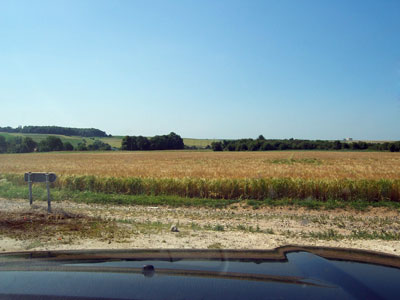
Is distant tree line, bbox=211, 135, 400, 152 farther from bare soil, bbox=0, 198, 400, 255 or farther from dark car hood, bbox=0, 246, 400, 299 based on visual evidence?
dark car hood, bbox=0, 246, 400, 299

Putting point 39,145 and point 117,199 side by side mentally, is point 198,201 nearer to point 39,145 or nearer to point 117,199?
point 117,199

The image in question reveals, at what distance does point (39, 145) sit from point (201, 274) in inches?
3611

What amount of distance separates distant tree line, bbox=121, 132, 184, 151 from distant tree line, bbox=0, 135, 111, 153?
601 centimetres

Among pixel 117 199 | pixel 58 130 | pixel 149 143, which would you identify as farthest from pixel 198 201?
pixel 58 130

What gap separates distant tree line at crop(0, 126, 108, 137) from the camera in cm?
7572

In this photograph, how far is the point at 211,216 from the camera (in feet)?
36.9

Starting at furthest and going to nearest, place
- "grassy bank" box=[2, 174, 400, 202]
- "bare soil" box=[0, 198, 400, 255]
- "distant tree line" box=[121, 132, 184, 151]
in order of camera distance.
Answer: "distant tree line" box=[121, 132, 184, 151] → "grassy bank" box=[2, 174, 400, 202] → "bare soil" box=[0, 198, 400, 255]

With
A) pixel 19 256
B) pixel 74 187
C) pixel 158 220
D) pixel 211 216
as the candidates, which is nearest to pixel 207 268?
pixel 19 256

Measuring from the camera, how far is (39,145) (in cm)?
8450

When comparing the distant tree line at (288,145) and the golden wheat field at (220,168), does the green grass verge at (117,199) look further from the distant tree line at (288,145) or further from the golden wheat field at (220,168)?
the distant tree line at (288,145)

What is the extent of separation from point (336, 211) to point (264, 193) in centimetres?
331

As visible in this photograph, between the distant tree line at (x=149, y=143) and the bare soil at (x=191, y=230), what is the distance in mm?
88617

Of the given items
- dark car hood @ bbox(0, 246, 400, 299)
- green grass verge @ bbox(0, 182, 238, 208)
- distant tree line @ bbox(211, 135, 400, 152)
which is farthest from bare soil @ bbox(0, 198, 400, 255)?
distant tree line @ bbox(211, 135, 400, 152)

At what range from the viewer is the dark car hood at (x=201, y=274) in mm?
2848
